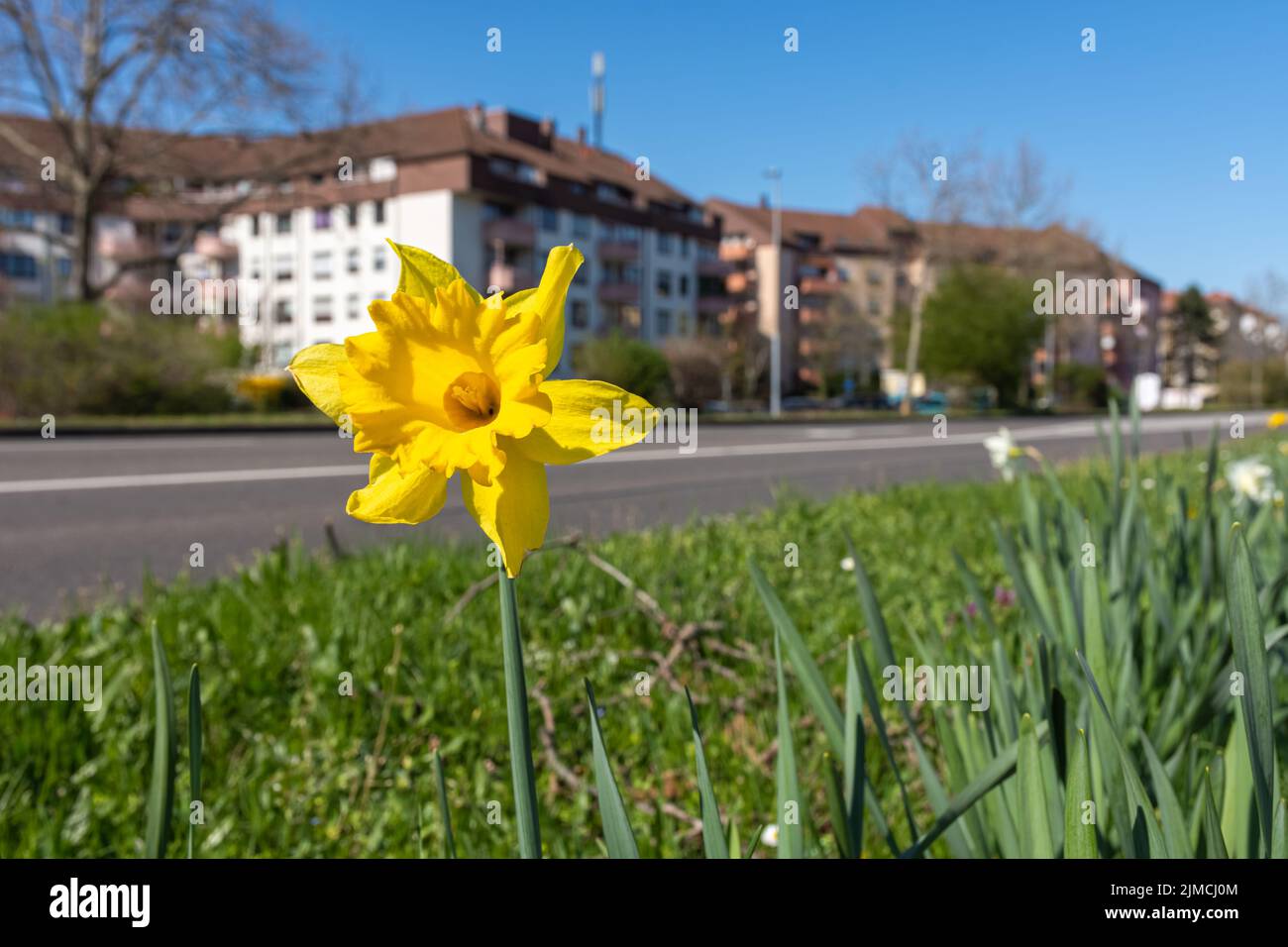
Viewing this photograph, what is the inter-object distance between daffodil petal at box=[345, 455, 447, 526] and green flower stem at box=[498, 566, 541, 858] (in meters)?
0.05

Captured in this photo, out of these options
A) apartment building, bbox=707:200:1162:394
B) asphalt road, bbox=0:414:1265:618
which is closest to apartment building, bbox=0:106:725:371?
apartment building, bbox=707:200:1162:394

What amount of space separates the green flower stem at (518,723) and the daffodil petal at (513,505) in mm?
19

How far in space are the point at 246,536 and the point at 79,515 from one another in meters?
1.49

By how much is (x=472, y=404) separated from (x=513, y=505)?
0.20ft

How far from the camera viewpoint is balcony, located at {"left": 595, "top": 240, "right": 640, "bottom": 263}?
47.2 m

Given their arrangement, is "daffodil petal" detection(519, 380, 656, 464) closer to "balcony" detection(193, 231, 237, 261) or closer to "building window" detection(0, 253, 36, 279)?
"balcony" detection(193, 231, 237, 261)

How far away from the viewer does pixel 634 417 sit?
1.65ft

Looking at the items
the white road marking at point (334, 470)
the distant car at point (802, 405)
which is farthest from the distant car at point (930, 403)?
the white road marking at point (334, 470)

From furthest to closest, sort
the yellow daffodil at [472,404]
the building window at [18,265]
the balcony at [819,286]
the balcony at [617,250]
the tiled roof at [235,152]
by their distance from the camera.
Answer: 1. the balcony at [819,286]
2. the building window at [18,265]
3. the balcony at [617,250]
4. the tiled roof at [235,152]
5. the yellow daffodil at [472,404]

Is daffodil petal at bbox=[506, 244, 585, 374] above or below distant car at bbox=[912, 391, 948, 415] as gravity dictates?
below

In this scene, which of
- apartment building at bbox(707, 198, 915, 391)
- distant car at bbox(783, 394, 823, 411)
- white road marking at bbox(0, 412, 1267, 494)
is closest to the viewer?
white road marking at bbox(0, 412, 1267, 494)

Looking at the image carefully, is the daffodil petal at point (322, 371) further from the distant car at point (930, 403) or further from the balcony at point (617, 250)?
the balcony at point (617, 250)

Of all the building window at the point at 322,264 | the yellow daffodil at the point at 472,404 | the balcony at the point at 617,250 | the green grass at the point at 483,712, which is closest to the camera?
the yellow daffodil at the point at 472,404

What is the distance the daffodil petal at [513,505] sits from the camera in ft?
1.63
